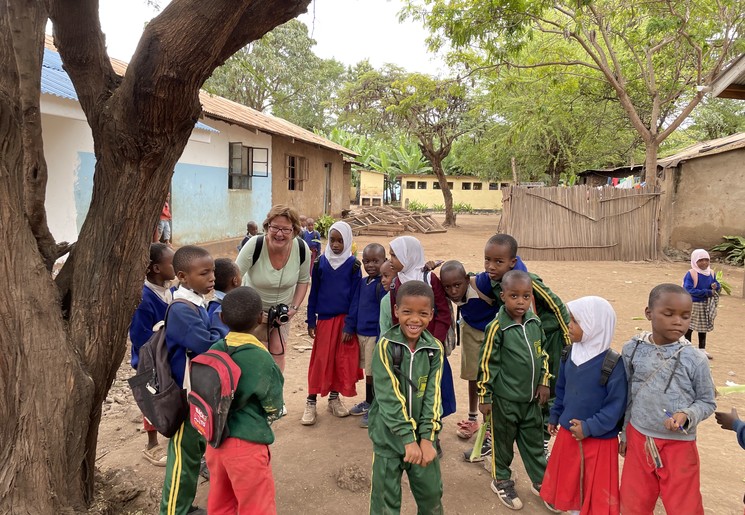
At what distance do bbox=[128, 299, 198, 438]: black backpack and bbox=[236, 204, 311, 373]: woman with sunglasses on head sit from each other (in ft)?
3.35

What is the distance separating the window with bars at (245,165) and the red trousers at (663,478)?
11.3m

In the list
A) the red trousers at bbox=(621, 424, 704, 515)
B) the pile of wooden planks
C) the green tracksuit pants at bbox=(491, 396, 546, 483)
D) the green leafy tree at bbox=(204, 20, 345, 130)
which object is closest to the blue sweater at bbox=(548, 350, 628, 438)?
the red trousers at bbox=(621, 424, 704, 515)

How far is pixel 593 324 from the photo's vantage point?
2254 mm

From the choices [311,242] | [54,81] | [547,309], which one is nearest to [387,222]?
[311,242]

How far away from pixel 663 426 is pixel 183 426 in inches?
81.4

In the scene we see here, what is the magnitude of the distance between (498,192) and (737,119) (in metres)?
14.7

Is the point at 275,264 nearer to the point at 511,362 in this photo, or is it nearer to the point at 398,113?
the point at 511,362

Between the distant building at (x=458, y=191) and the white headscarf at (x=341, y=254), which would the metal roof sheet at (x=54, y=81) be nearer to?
the white headscarf at (x=341, y=254)

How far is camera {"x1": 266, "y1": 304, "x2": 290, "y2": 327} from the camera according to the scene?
10.1 feet

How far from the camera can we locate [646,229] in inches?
464

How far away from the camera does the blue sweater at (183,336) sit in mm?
2123

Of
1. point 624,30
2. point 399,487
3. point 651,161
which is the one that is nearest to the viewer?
point 399,487

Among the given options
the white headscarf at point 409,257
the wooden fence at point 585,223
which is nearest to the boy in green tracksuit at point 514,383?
the white headscarf at point 409,257

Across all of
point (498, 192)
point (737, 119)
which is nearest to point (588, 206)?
point (737, 119)
